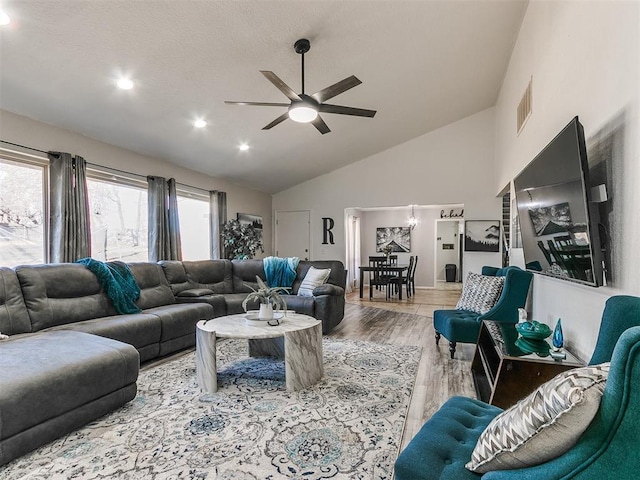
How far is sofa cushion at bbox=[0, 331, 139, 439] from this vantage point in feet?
6.07

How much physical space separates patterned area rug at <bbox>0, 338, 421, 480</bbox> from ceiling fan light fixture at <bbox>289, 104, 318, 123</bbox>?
2.43 metres

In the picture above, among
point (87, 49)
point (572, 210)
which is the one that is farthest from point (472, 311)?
point (87, 49)

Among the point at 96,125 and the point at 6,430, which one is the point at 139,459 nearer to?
the point at 6,430

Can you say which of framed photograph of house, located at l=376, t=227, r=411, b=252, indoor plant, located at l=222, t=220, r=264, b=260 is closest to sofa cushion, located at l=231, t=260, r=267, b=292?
indoor plant, located at l=222, t=220, r=264, b=260

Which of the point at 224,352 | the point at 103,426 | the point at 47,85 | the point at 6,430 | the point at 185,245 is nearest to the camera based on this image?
the point at 6,430

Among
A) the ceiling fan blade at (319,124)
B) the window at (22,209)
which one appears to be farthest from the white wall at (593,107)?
the window at (22,209)

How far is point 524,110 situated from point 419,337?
2.94 meters

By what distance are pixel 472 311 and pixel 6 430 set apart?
3.98 metres

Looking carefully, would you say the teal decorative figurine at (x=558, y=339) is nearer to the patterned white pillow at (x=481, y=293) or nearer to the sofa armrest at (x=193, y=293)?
the patterned white pillow at (x=481, y=293)

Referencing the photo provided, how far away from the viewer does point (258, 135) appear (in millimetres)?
5285

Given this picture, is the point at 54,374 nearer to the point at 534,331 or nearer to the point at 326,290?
the point at 534,331

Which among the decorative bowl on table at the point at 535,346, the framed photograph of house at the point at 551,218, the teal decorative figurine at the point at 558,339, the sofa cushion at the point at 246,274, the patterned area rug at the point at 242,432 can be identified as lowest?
the patterned area rug at the point at 242,432

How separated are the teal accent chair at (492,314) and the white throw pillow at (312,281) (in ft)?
5.58

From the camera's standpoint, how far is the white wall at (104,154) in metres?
3.53
